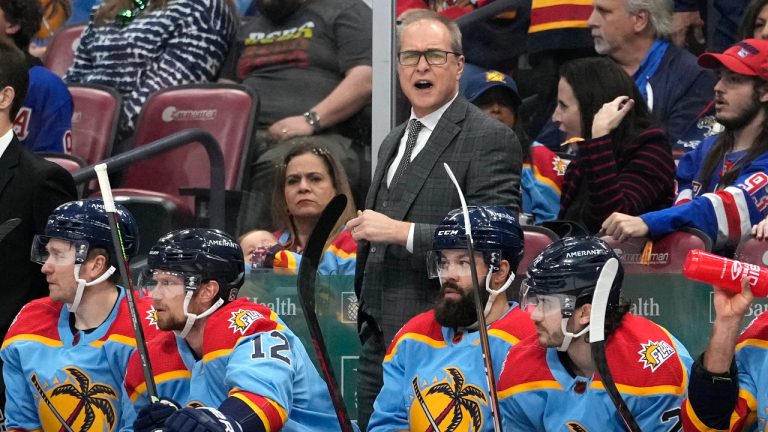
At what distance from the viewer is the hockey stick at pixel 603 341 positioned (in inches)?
131

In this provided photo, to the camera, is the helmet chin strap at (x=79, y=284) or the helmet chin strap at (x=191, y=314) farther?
the helmet chin strap at (x=79, y=284)

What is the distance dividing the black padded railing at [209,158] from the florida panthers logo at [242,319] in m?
1.42

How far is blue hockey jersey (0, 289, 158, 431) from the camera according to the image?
4.25 meters

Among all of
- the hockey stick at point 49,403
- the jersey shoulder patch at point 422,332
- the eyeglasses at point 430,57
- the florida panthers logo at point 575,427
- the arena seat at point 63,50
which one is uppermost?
the eyeglasses at point 430,57

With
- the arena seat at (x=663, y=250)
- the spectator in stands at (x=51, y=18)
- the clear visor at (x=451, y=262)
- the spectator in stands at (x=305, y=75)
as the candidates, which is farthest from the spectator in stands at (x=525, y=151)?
the spectator in stands at (x=51, y=18)

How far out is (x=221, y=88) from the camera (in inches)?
240

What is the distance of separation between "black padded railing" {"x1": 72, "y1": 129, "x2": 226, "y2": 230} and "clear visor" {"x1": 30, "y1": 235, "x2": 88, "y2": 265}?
3.40ft

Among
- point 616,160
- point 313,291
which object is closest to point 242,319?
point 313,291

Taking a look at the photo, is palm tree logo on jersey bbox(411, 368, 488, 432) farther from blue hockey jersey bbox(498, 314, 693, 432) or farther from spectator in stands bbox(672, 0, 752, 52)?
spectator in stands bbox(672, 0, 752, 52)

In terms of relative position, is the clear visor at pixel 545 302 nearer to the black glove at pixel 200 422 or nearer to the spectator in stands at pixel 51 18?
the black glove at pixel 200 422

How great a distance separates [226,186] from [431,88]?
165cm

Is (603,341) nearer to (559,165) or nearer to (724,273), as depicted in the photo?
(724,273)

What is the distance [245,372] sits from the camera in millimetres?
3768

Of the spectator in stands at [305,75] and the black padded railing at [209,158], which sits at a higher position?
the spectator in stands at [305,75]
